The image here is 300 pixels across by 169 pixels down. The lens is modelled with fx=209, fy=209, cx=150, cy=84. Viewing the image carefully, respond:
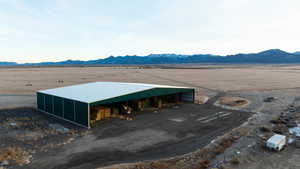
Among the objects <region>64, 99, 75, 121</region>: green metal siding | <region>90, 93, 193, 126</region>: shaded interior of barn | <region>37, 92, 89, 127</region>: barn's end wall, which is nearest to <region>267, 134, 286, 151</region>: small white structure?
<region>90, 93, 193, 126</region>: shaded interior of barn

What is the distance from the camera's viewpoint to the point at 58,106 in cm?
2245

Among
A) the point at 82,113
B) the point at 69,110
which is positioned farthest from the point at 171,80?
the point at 82,113

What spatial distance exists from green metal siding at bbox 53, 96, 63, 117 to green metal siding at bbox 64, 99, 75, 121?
35.8 inches

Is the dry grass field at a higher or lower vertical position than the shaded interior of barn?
higher

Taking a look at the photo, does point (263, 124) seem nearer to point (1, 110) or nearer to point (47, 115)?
point (47, 115)

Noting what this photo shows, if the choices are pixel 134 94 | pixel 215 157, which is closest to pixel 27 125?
pixel 134 94

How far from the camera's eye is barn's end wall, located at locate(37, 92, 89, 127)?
62.9ft

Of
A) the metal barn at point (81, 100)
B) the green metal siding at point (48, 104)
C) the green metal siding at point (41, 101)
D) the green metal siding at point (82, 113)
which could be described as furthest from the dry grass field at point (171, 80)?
the green metal siding at point (82, 113)

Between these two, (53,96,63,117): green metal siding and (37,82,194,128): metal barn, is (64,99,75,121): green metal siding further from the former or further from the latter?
(53,96,63,117): green metal siding

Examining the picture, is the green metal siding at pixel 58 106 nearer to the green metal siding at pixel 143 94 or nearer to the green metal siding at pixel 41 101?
the green metal siding at pixel 41 101

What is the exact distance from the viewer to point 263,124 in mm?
19953

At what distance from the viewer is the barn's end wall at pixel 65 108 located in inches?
755

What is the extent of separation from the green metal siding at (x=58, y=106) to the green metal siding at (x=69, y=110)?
2.98 feet

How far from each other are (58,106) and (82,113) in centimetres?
479
